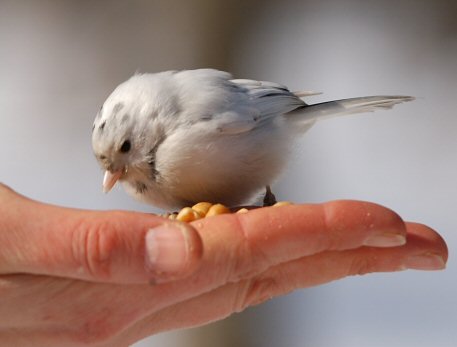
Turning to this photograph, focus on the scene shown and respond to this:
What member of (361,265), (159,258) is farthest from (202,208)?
(159,258)

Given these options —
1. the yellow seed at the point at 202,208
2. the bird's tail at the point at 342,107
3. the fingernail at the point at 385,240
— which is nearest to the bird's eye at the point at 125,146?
the yellow seed at the point at 202,208

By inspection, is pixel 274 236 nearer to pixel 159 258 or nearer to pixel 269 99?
pixel 159 258

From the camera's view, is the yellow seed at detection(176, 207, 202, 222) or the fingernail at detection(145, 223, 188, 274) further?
the yellow seed at detection(176, 207, 202, 222)

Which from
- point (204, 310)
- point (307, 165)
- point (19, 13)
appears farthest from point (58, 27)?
point (204, 310)

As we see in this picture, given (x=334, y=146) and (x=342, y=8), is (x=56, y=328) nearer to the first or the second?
(x=334, y=146)

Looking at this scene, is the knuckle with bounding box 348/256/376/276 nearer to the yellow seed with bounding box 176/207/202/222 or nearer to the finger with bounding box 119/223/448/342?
the finger with bounding box 119/223/448/342

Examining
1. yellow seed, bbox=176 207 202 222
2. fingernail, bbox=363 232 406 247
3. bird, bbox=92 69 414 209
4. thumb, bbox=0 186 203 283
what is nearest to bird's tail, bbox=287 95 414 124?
bird, bbox=92 69 414 209

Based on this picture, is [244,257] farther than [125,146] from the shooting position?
No
